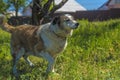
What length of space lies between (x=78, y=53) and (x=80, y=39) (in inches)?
54.1

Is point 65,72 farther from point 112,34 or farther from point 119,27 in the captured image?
point 119,27

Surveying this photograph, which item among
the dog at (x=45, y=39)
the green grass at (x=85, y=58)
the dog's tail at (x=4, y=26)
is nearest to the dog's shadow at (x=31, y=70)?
the green grass at (x=85, y=58)

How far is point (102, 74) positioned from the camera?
868 centimetres

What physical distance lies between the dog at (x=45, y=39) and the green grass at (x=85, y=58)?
35 centimetres

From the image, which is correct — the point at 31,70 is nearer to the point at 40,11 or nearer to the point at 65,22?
the point at 65,22

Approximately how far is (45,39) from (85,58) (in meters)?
2.24

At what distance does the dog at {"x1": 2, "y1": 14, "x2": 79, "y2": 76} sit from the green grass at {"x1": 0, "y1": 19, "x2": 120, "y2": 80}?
13.6 inches

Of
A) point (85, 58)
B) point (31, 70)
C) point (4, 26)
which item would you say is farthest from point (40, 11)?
point (31, 70)

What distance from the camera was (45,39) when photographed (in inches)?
365

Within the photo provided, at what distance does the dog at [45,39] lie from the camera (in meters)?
8.96

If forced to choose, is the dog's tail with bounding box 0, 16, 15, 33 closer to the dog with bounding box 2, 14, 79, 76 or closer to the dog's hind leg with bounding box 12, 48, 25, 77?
the dog with bounding box 2, 14, 79, 76

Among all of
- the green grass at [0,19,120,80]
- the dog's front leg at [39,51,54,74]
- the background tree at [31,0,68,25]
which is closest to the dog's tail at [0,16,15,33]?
the green grass at [0,19,120,80]

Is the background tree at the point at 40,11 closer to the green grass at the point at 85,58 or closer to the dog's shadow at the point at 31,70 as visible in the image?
the green grass at the point at 85,58

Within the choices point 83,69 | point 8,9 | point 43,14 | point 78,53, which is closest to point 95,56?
point 78,53
